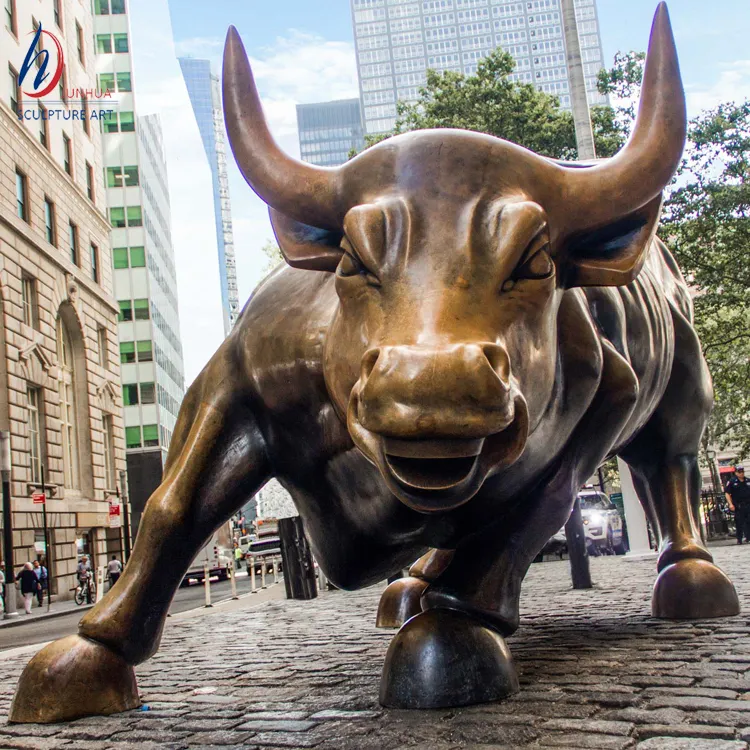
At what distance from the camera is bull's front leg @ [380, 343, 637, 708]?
8.75 ft

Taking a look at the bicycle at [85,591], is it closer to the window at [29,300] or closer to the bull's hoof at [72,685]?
the window at [29,300]

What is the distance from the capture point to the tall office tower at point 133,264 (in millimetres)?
44125

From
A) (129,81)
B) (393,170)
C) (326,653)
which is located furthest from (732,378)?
(129,81)

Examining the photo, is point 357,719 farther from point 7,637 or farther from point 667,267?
point 7,637

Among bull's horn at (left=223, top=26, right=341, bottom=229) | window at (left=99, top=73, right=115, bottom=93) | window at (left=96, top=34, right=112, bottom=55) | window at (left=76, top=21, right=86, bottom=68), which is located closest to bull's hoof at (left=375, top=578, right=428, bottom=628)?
bull's horn at (left=223, top=26, right=341, bottom=229)

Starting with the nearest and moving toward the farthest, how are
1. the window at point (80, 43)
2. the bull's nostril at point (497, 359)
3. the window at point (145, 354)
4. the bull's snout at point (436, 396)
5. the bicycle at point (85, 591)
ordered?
1. the bull's snout at point (436, 396)
2. the bull's nostril at point (497, 359)
3. the bicycle at point (85, 591)
4. the window at point (80, 43)
5. the window at point (145, 354)

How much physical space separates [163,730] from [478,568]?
1.10 meters

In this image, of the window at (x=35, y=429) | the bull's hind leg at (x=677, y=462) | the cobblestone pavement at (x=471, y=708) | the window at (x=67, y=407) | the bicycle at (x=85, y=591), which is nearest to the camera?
the cobblestone pavement at (x=471, y=708)

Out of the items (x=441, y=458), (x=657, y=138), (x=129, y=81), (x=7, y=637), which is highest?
(x=129, y=81)

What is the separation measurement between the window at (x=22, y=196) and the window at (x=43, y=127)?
222 centimetres

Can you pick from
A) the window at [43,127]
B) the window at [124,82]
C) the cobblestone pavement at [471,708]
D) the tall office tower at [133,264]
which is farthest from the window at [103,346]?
the cobblestone pavement at [471,708]

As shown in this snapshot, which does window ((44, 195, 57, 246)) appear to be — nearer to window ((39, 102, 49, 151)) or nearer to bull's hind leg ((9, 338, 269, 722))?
window ((39, 102, 49, 151))

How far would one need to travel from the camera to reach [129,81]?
45.0 metres

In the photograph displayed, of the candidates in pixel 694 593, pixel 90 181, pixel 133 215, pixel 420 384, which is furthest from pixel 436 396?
pixel 133 215
